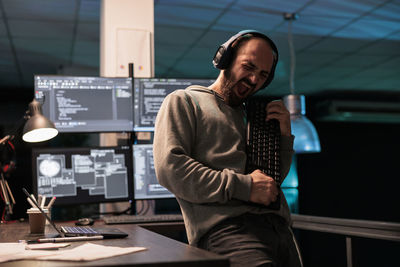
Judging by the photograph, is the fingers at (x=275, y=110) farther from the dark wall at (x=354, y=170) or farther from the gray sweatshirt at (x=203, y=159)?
the dark wall at (x=354, y=170)

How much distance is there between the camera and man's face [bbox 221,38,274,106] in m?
1.49

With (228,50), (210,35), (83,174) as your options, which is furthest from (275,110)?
(210,35)

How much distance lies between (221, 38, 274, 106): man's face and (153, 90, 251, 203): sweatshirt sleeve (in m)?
0.22

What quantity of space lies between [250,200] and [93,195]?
1217 mm

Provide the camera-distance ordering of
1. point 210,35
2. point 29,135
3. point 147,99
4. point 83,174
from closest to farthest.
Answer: point 29,135, point 83,174, point 147,99, point 210,35

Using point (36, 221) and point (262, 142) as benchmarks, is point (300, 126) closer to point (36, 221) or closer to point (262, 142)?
point (262, 142)

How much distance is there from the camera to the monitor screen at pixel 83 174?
2273mm

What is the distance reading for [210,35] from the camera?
16.2 feet

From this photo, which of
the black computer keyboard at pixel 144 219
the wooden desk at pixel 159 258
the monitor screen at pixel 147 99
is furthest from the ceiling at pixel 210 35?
the wooden desk at pixel 159 258

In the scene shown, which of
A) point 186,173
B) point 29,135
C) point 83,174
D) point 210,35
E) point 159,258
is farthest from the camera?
point 210,35

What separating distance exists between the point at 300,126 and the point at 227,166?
8.52ft

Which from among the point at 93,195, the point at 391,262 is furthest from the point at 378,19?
the point at 93,195

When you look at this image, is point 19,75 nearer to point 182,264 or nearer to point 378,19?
point 378,19

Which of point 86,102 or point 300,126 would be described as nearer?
point 86,102
